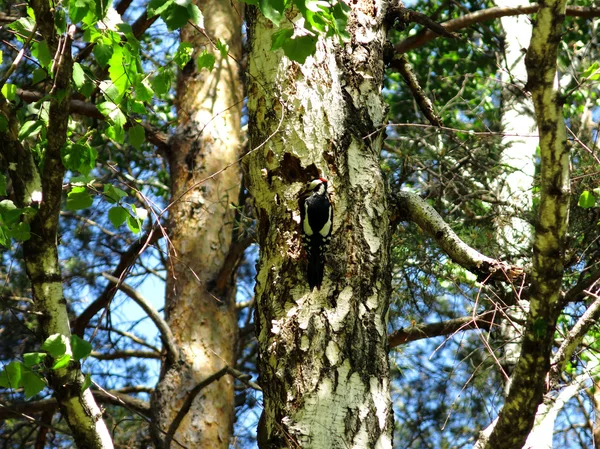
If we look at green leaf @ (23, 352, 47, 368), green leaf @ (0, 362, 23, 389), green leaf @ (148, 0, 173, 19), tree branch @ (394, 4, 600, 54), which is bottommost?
green leaf @ (0, 362, 23, 389)

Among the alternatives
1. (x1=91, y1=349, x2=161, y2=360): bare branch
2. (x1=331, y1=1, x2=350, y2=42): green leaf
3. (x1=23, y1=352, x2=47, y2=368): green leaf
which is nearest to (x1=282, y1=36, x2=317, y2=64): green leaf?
(x1=331, y1=1, x2=350, y2=42): green leaf

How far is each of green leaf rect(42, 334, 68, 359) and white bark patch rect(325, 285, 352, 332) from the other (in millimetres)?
857

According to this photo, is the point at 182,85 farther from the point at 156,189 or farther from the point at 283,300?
the point at 283,300

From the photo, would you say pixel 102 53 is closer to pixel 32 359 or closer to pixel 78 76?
pixel 78 76

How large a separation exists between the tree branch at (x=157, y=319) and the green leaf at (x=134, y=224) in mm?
543

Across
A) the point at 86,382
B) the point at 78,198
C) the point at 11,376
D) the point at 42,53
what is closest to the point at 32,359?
the point at 11,376

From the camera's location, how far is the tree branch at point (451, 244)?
2467mm

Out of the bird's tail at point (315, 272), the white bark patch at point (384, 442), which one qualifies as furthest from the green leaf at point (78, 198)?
the white bark patch at point (384, 442)

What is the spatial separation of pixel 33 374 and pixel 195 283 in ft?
8.34

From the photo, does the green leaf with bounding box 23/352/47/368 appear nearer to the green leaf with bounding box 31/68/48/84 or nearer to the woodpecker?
the woodpecker

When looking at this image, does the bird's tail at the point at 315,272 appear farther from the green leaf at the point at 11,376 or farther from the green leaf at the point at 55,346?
the green leaf at the point at 11,376

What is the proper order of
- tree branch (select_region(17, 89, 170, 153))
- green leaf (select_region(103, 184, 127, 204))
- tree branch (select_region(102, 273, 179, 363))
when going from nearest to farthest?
green leaf (select_region(103, 184, 127, 204)) < tree branch (select_region(102, 273, 179, 363)) < tree branch (select_region(17, 89, 170, 153))

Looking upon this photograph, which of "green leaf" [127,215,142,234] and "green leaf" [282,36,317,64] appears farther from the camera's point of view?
"green leaf" [127,215,142,234]

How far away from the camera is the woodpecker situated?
91.1 inches
